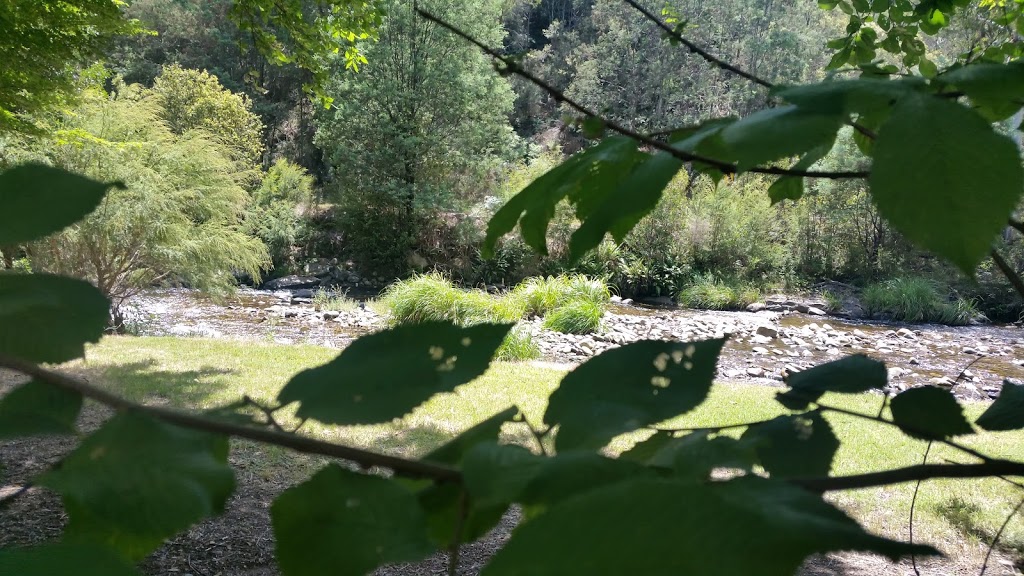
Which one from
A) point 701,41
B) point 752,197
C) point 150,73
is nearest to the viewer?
point 752,197

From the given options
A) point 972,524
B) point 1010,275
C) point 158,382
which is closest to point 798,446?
point 1010,275

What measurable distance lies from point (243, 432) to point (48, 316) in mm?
130

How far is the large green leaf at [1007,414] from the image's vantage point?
51cm

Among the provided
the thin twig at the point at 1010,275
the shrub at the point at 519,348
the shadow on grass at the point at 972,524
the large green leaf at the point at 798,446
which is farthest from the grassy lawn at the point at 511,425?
the large green leaf at the point at 798,446

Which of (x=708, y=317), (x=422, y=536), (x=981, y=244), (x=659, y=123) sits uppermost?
(x=659, y=123)

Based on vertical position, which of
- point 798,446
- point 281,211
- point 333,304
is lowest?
point 333,304

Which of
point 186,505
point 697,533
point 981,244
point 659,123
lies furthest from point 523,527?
point 659,123

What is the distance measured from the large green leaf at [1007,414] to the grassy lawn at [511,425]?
83.1 inches

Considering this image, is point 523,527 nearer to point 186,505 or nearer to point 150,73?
point 186,505

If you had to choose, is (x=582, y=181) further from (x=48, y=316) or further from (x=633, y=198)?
(x=48, y=316)

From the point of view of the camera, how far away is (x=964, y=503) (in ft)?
13.0

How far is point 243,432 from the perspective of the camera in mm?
A: 285

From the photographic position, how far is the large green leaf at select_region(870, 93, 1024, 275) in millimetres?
320

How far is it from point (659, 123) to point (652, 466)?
2716 cm
